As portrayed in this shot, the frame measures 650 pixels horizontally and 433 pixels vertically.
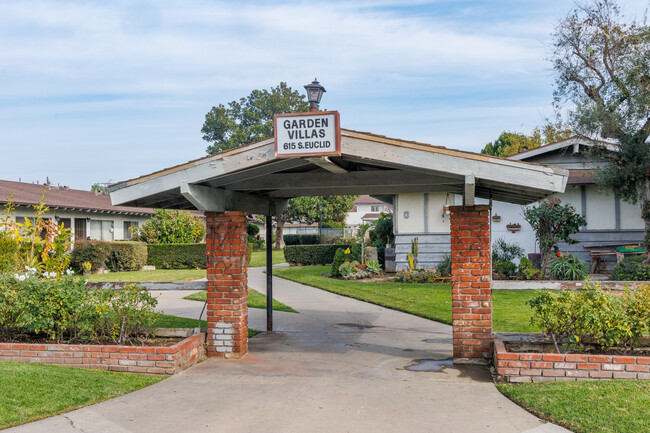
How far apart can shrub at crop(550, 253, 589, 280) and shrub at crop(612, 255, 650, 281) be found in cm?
95

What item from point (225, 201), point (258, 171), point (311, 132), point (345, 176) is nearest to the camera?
point (311, 132)

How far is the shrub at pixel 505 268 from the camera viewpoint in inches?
671

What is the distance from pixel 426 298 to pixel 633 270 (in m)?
5.39

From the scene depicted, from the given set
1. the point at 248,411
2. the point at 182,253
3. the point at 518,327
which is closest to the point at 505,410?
the point at 248,411

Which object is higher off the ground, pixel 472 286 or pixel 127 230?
pixel 127 230

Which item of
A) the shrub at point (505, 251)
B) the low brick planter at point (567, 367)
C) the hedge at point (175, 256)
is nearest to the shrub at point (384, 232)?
the shrub at point (505, 251)

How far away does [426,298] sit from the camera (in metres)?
14.3

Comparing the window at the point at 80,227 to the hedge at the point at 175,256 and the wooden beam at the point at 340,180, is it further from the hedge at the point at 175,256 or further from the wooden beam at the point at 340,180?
the wooden beam at the point at 340,180

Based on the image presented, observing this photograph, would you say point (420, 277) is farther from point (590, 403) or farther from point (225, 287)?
point (590, 403)

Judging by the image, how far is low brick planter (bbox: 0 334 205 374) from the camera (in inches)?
268

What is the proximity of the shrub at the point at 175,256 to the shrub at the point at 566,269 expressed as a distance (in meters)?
16.0

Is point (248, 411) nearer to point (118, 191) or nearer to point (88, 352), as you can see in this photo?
point (88, 352)

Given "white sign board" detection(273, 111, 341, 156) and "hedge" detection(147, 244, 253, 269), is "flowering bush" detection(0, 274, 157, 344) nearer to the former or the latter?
"white sign board" detection(273, 111, 341, 156)

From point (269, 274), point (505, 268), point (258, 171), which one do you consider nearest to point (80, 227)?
point (505, 268)
